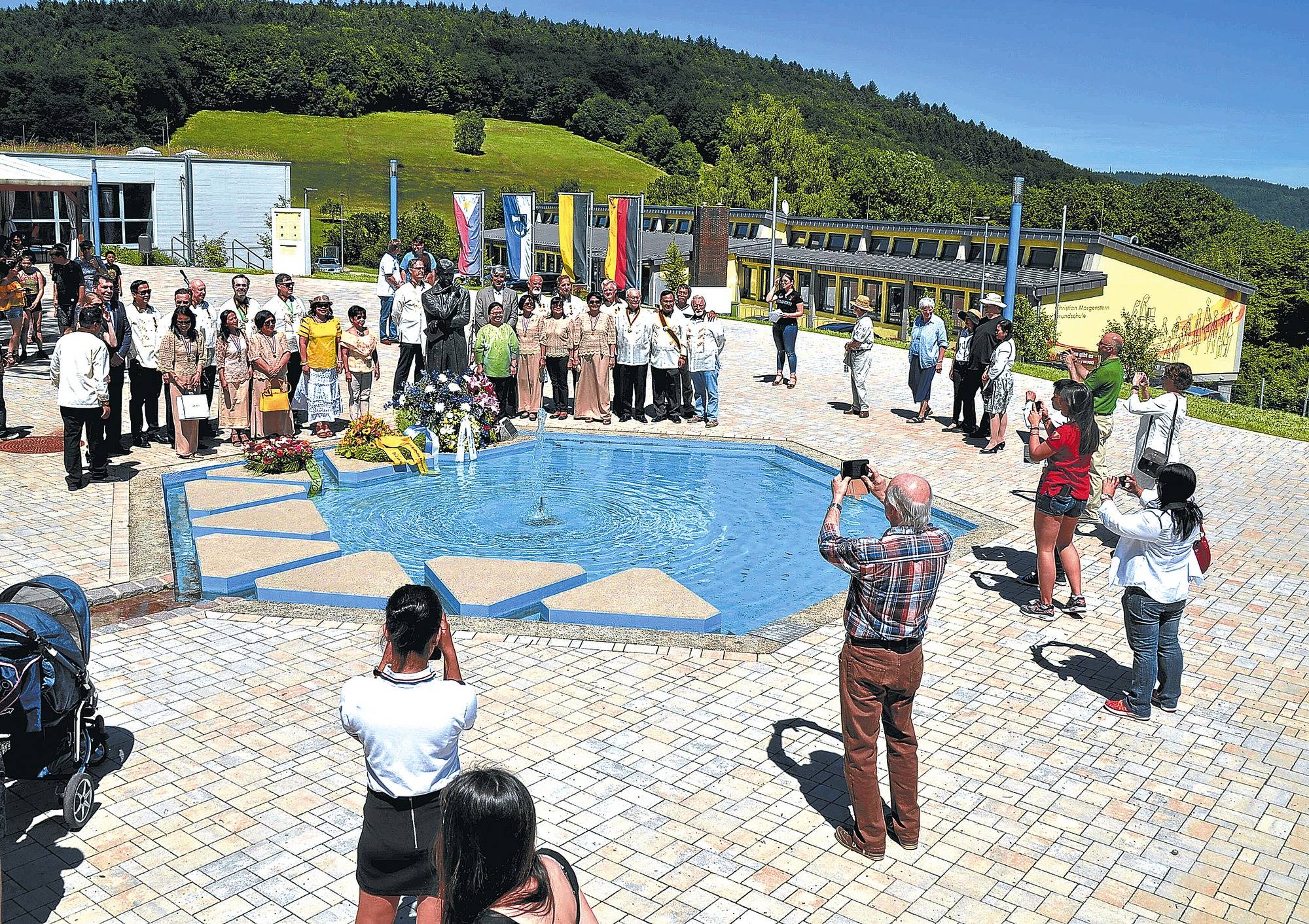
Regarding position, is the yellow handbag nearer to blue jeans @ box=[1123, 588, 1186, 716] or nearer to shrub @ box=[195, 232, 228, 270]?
blue jeans @ box=[1123, 588, 1186, 716]

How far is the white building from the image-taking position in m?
39.4

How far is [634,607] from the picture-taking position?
8.44 m

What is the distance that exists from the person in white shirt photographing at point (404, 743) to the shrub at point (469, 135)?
4514 inches

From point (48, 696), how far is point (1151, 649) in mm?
6282

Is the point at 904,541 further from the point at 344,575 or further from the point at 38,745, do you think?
the point at 344,575

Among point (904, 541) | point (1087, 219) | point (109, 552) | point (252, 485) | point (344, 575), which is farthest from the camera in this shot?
point (1087, 219)

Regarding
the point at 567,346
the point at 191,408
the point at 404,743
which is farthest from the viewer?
the point at 567,346

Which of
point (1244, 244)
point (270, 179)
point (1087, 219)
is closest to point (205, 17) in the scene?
point (270, 179)

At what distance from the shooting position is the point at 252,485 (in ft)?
37.9

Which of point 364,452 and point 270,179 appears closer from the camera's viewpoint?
point 364,452

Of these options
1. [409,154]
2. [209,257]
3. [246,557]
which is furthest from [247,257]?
[409,154]

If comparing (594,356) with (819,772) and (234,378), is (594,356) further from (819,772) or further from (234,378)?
(819,772)

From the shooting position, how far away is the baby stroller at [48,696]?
16.5ft

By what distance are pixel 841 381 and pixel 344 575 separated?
41.2 ft
